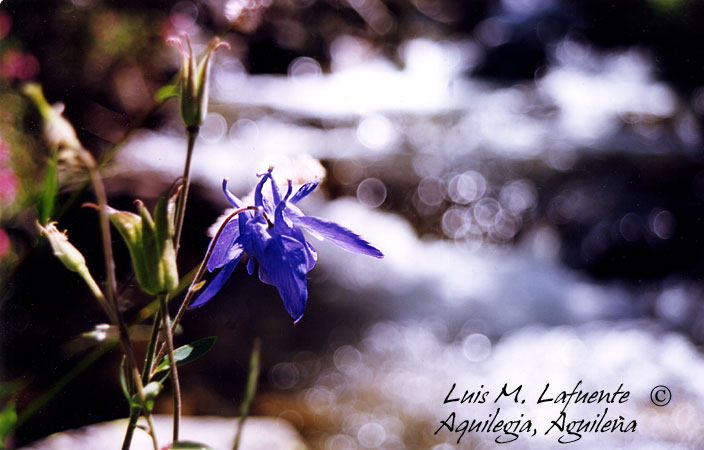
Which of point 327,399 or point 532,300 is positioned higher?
point 532,300

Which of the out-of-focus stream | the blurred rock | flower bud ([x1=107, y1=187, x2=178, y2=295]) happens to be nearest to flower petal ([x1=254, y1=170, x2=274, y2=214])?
flower bud ([x1=107, y1=187, x2=178, y2=295])

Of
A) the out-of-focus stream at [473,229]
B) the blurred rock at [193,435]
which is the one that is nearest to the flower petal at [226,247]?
the blurred rock at [193,435]

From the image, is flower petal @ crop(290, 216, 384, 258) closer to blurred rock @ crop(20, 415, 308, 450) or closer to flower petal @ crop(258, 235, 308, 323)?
flower petal @ crop(258, 235, 308, 323)

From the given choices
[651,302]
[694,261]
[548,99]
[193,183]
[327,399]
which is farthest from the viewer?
[548,99]

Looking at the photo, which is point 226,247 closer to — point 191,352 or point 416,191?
point 191,352

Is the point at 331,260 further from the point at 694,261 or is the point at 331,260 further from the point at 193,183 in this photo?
the point at 694,261

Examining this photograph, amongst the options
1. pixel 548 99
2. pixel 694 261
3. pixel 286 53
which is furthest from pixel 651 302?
pixel 286 53

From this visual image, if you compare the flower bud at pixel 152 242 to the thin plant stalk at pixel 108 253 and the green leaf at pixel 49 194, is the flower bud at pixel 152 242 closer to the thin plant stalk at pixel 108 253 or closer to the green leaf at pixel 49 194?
the thin plant stalk at pixel 108 253
